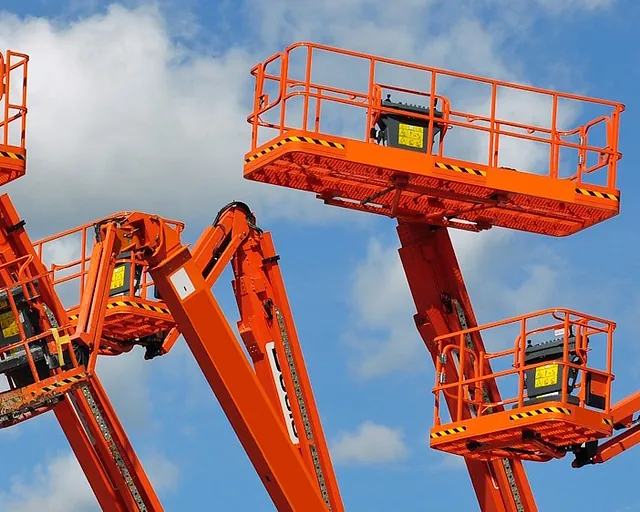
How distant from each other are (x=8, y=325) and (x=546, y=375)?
245 inches

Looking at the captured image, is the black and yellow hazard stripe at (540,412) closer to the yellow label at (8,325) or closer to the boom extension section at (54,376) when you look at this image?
the boom extension section at (54,376)

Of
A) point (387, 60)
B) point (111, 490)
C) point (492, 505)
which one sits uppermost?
point (387, 60)

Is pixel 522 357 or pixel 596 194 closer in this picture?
pixel 522 357

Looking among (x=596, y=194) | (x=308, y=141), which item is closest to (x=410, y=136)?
(x=308, y=141)

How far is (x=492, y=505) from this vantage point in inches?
835

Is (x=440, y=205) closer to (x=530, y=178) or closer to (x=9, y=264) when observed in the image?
(x=530, y=178)

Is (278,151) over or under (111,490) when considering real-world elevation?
over

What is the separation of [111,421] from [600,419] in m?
6.35

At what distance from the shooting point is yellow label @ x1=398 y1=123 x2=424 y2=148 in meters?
19.7

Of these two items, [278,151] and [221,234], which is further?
[221,234]

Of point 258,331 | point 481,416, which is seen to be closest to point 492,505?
point 481,416

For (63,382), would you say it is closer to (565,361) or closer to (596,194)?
(565,361)

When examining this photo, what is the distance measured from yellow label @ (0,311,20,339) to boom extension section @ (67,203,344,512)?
64.1 inches

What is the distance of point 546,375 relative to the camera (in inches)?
757
